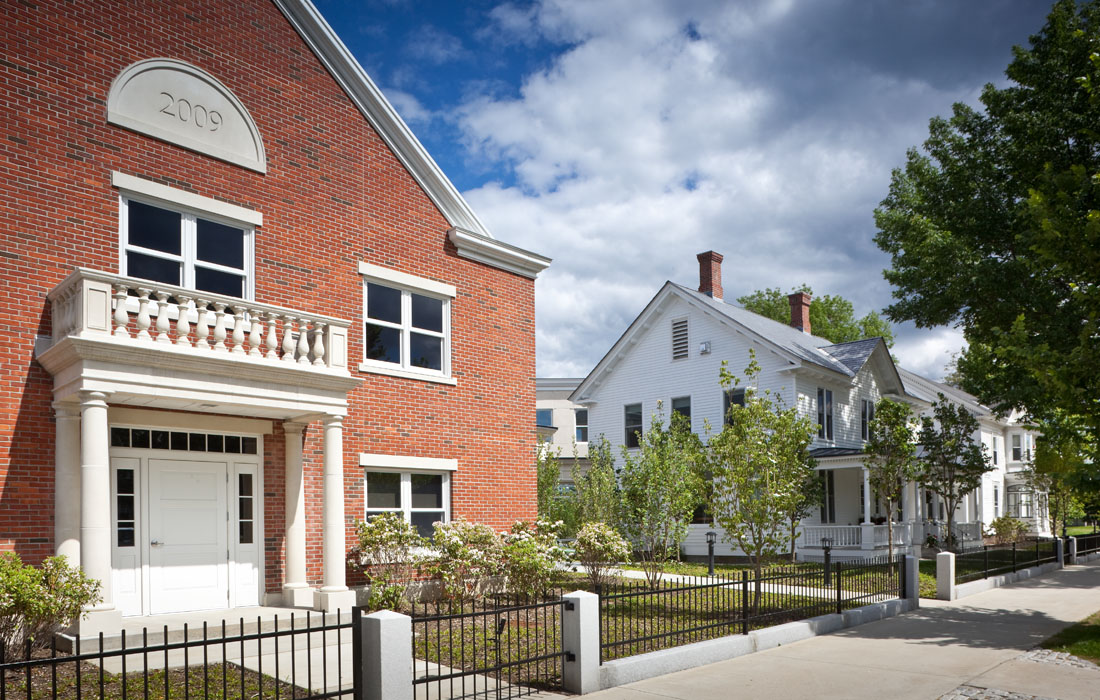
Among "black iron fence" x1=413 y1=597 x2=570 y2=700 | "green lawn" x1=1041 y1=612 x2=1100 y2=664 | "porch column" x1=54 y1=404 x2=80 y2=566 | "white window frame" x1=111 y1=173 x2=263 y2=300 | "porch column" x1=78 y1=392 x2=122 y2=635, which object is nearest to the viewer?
"black iron fence" x1=413 y1=597 x2=570 y2=700

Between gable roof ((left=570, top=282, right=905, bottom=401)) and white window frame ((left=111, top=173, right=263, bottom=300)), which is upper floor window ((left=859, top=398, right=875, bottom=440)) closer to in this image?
gable roof ((left=570, top=282, right=905, bottom=401))

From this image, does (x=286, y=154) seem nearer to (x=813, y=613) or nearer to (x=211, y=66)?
(x=211, y=66)

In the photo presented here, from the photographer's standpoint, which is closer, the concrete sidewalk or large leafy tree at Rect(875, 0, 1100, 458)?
the concrete sidewalk

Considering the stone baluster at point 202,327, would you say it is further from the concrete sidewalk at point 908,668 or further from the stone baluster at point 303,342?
the concrete sidewalk at point 908,668

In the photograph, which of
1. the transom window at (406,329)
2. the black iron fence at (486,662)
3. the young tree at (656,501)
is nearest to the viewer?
the black iron fence at (486,662)

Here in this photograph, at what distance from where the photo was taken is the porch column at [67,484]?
11.1 metres

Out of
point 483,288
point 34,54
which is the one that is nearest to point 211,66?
point 34,54

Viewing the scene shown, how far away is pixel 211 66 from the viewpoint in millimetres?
14031

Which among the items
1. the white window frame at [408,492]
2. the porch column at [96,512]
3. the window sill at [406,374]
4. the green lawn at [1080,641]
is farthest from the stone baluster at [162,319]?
the green lawn at [1080,641]

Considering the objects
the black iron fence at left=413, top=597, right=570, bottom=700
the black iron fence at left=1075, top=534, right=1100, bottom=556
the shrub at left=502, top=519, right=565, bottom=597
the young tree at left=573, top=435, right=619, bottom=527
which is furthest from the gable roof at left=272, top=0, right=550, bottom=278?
the black iron fence at left=1075, top=534, right=1100, bottom=556

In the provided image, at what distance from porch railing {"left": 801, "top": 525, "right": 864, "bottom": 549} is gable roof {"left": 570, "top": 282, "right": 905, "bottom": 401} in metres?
5.48

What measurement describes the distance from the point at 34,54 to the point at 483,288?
8.97 meters

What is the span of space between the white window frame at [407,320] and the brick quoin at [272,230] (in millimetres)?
145

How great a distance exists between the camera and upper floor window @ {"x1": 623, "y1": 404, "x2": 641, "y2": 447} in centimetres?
3322
